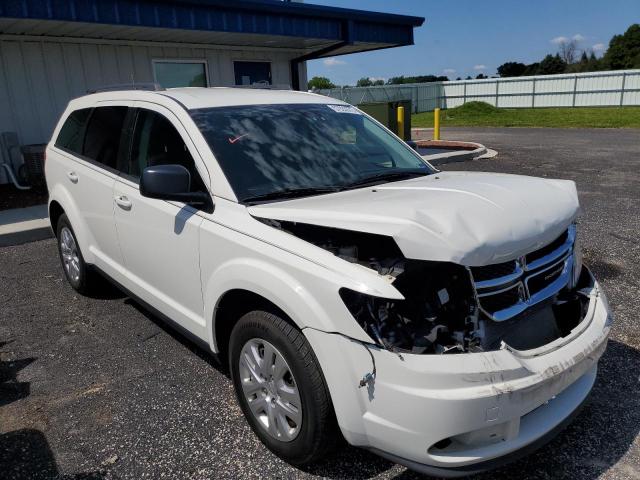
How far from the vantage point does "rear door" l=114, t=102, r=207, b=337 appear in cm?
312

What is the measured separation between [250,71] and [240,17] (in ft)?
8.75

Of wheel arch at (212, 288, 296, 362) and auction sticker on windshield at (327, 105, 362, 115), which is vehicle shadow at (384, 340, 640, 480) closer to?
wheel arch at (212, 288, 296, 362)

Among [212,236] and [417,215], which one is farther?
[212,236]

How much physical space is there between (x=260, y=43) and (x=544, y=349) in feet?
37.5

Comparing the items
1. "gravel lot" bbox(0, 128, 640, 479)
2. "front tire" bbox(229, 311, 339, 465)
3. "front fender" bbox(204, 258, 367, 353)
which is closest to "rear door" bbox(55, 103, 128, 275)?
"gravel lot" bbox(0, 128, 640, 479)

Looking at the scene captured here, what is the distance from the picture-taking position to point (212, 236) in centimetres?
288

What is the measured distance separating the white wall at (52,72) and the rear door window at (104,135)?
21.3ft

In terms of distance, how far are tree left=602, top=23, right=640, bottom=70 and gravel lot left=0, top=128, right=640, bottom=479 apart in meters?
67.4

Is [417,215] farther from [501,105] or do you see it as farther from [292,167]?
[501,105]

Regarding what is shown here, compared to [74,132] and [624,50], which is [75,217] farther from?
[624,50]

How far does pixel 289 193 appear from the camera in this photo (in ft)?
9.88

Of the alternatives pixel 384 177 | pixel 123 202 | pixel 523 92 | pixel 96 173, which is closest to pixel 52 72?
pixel 96 173

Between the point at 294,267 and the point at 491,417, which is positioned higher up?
the point at 294,267

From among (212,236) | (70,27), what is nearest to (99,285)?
(212,236)
